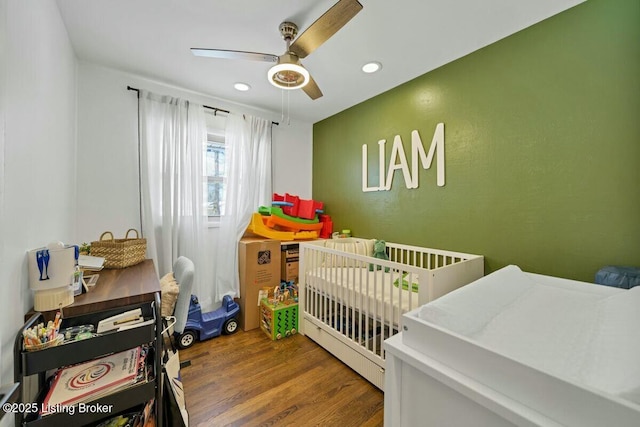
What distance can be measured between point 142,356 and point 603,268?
2.37 meters

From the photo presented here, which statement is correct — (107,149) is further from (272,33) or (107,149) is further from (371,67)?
(371,67)

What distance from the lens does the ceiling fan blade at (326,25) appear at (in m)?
1.19

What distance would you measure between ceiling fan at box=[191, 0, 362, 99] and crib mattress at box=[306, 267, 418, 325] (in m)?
1.43

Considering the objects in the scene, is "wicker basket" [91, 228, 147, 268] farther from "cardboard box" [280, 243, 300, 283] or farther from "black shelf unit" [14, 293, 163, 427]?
"cardboard box" [280, 243, 300, 283]

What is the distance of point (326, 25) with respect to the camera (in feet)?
4.36

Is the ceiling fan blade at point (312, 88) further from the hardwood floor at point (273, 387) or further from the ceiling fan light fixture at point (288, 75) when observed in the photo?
the hardwood floor at point (273, 387)

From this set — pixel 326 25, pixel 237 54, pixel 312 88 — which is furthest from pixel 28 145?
pixel 312 88

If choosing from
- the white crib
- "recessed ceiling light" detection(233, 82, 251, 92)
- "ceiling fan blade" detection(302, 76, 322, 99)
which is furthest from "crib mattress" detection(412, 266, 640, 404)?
"recessed ceiling light" detection(233, 82, 251, 92)

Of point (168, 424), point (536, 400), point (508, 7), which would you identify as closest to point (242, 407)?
point (168, 424)

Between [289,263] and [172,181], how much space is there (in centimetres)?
144

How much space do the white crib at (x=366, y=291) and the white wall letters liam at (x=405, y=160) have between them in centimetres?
62

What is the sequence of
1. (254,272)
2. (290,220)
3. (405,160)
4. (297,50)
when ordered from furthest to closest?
1. (290,220)
2. (254,272)
3. (405,160)
4. (297,50)

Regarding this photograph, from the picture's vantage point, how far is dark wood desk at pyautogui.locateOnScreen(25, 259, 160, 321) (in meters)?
1.00

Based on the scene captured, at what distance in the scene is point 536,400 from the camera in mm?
628
